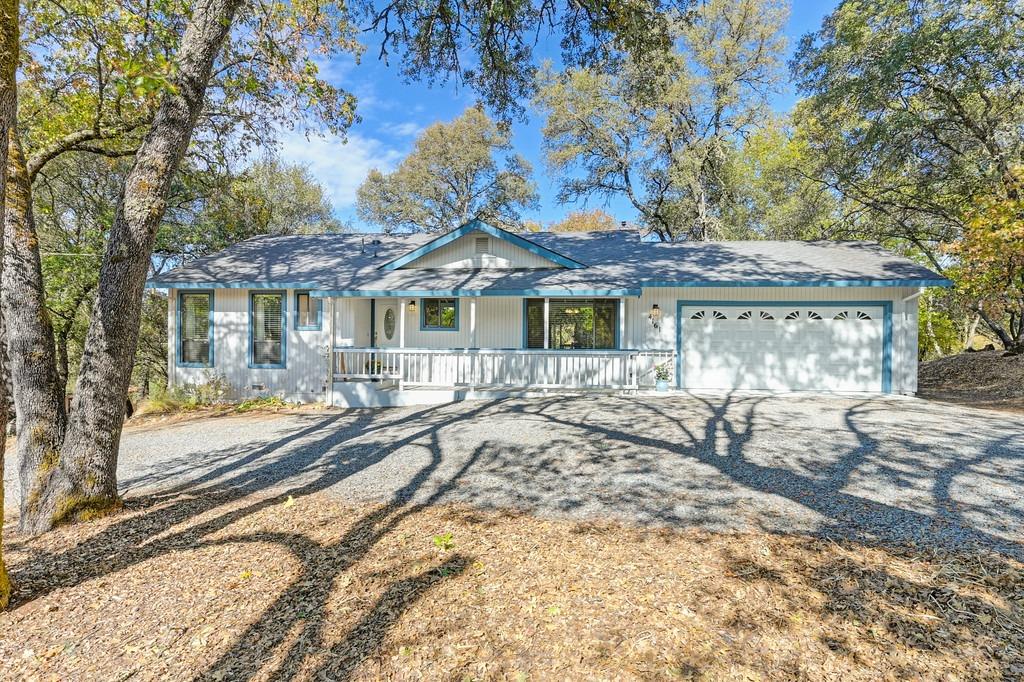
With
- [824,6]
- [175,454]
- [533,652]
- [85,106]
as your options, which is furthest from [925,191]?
[85,106]

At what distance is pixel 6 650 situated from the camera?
2.63 metres

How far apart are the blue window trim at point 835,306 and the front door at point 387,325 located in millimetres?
6977

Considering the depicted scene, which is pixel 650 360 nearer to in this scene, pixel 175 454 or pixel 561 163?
pixel 175 454

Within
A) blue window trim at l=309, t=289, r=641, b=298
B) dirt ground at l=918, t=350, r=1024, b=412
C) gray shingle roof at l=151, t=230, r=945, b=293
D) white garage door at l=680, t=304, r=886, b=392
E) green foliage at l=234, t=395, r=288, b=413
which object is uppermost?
gray shingle roof at l=151, t=230, r=945, b=293

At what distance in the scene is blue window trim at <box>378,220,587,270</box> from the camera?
11.1 m

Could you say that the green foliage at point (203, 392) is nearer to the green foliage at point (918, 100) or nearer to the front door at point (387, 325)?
the front door at point (387, 325)

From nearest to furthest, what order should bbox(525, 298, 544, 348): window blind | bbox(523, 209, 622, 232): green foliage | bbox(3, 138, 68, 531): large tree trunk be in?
bbox(3, 138, 68, 531): large tree trunk → bbox(525, 298, 544, 348): window blind → bbox(523, 209, 622, 232): green foliage

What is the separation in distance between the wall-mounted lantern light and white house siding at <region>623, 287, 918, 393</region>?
0.23 feet

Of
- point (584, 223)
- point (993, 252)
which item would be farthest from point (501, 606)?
point (584, 223)

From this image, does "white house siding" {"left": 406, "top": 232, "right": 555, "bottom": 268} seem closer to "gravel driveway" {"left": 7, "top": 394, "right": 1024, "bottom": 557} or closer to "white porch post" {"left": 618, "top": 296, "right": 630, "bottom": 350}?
"white porch post" {"left": 618, "top": 296, "right": 630, "bottom": 350}

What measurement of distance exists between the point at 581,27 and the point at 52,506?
8346 mm

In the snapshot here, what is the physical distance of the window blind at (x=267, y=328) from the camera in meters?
11.2

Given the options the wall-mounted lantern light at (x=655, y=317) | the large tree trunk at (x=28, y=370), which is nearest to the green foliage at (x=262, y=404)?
the large tree trunk at (x=28, y=370)

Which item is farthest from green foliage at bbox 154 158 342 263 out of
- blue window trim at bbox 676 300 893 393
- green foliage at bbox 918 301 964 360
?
green foliage at bbox 918 301 964 360
